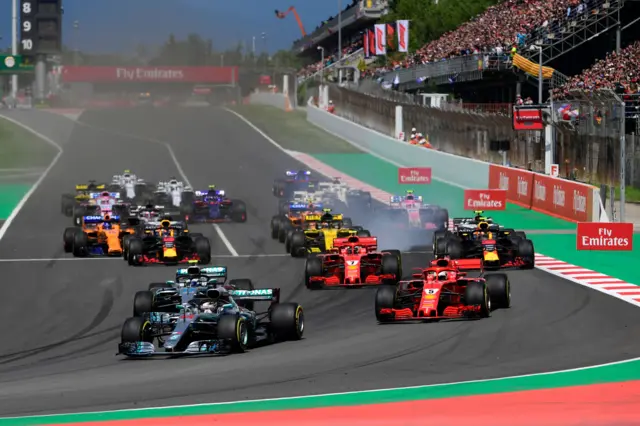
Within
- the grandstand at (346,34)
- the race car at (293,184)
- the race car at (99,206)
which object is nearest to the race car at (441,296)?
the race car at (99,206)

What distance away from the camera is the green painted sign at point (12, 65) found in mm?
49372

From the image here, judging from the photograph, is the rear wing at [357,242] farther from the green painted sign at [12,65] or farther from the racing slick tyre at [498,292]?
the green painted sign at [12,65]

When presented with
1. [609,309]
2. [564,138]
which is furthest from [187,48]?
[609,309]

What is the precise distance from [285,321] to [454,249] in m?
10.1

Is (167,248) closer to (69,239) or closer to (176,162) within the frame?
(69,239)

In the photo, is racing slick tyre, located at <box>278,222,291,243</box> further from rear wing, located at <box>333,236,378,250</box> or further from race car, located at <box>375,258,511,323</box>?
race car, located at <box>375,258,511,323</box>

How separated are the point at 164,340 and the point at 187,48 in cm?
14839

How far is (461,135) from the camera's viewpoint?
6525 centimetres

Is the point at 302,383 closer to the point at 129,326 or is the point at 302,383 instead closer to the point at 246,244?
the point at 129,326

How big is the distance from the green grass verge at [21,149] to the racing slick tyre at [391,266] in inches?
1952

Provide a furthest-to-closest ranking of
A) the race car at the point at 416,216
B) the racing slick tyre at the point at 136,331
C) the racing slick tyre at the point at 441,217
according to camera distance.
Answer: the racing slick tyre at the point at 441,217 → the race car at the point at 416,216 → the racing slick tyre at the point at 136,331

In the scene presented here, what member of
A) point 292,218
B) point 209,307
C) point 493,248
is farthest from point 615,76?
point 209,307

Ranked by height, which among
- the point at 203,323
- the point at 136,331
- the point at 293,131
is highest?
the point at 293,131

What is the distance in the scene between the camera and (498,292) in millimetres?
23062
